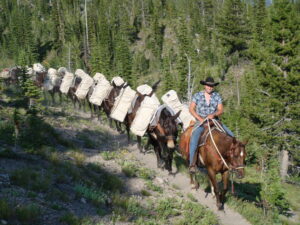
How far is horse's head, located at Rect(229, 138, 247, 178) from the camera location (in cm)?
721

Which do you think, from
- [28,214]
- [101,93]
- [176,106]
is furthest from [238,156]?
[101,93]

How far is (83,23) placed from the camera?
346 ft

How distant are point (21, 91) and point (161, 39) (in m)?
94.1

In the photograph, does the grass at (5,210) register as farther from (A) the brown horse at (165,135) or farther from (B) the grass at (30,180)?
(A) the brown horse at (165,135)

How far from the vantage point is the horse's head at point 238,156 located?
284 inches

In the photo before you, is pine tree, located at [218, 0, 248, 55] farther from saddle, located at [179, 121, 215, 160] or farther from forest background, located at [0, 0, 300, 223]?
saddle, located at [179, 121, 215, 160]

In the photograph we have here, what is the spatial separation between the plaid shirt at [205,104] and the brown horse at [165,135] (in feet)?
5.56

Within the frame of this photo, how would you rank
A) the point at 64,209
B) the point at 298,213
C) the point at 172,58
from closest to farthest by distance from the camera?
the point at 64,209 < the point at 298,213 < the point at 172,58

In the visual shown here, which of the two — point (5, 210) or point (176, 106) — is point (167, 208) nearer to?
point (5, 210)

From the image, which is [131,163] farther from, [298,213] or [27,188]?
[298,213]

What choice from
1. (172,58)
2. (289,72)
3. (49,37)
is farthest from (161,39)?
(289,72)

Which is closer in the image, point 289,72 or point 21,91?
point 21,91

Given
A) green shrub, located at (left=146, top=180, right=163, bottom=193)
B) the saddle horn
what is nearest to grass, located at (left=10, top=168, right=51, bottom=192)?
green shrub, located at (left=146, top=180, right=163, bottom=193)

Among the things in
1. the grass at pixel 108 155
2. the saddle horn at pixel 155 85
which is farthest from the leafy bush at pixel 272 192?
the saddle horn at pixel 155 85
